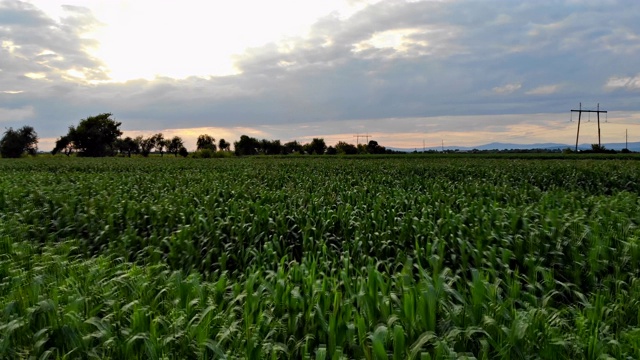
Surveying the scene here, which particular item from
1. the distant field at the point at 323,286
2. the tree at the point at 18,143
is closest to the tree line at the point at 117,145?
the tree at the point at 18,143

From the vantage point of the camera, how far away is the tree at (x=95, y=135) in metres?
101

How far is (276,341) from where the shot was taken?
351 cm

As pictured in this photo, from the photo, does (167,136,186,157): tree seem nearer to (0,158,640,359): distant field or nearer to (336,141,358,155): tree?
(336,141,358,155): tree

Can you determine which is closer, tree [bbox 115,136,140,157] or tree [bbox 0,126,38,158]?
tree [bbox 0,126,38,158]

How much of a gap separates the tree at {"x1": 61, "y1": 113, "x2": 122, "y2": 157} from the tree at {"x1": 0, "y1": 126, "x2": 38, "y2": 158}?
809 cm

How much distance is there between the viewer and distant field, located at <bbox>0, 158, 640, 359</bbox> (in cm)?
317

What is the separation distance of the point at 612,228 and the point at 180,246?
8.54m

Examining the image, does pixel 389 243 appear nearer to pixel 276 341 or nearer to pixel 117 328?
pixel 276 341

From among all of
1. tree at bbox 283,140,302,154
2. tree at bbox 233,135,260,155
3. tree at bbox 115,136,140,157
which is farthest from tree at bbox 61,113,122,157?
tree at bbox 283,140,302,154

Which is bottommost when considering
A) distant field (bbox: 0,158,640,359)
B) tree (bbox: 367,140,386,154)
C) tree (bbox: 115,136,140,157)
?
distant field (bbox: 0,158,640,359)

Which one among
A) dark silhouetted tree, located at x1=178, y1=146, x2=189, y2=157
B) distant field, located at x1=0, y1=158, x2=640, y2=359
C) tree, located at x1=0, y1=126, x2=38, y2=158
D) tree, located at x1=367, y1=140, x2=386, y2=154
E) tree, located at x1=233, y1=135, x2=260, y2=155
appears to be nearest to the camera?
distant field, located at x1=0, y1=158, x2=640, y2=359

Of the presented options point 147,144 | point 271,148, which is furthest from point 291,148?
point 147,144

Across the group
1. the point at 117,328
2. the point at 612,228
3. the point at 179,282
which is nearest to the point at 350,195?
the point at 612,228

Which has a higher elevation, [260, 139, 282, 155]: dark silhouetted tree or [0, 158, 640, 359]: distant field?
[260, 139, 282, 155]: dark silhouetted tree
